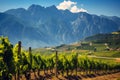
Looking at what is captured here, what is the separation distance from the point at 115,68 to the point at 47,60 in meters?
94.9

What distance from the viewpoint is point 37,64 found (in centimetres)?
10538

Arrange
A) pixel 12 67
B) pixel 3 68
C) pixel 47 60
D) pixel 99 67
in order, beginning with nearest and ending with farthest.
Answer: pixel 3 68 < pixel 12 67 < pixel 47 60 < pixel 99 67

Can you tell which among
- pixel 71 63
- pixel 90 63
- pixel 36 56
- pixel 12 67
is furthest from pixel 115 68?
pixel 12 67

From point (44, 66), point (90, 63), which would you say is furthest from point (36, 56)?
point (90, 63)

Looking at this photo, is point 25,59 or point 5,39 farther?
point 25,59

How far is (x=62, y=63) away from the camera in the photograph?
11188 cm

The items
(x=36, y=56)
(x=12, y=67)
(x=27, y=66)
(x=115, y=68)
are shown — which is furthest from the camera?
(x=115, y=68)

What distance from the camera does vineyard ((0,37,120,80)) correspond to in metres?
43.8

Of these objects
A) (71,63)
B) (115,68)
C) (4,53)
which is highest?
(4,53)

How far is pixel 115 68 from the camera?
7864 inches

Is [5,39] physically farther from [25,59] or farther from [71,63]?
[71,63]

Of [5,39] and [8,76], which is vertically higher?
[5,39]

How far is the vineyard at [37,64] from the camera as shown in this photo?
4384cm

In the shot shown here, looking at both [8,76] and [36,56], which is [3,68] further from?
[36,56]
